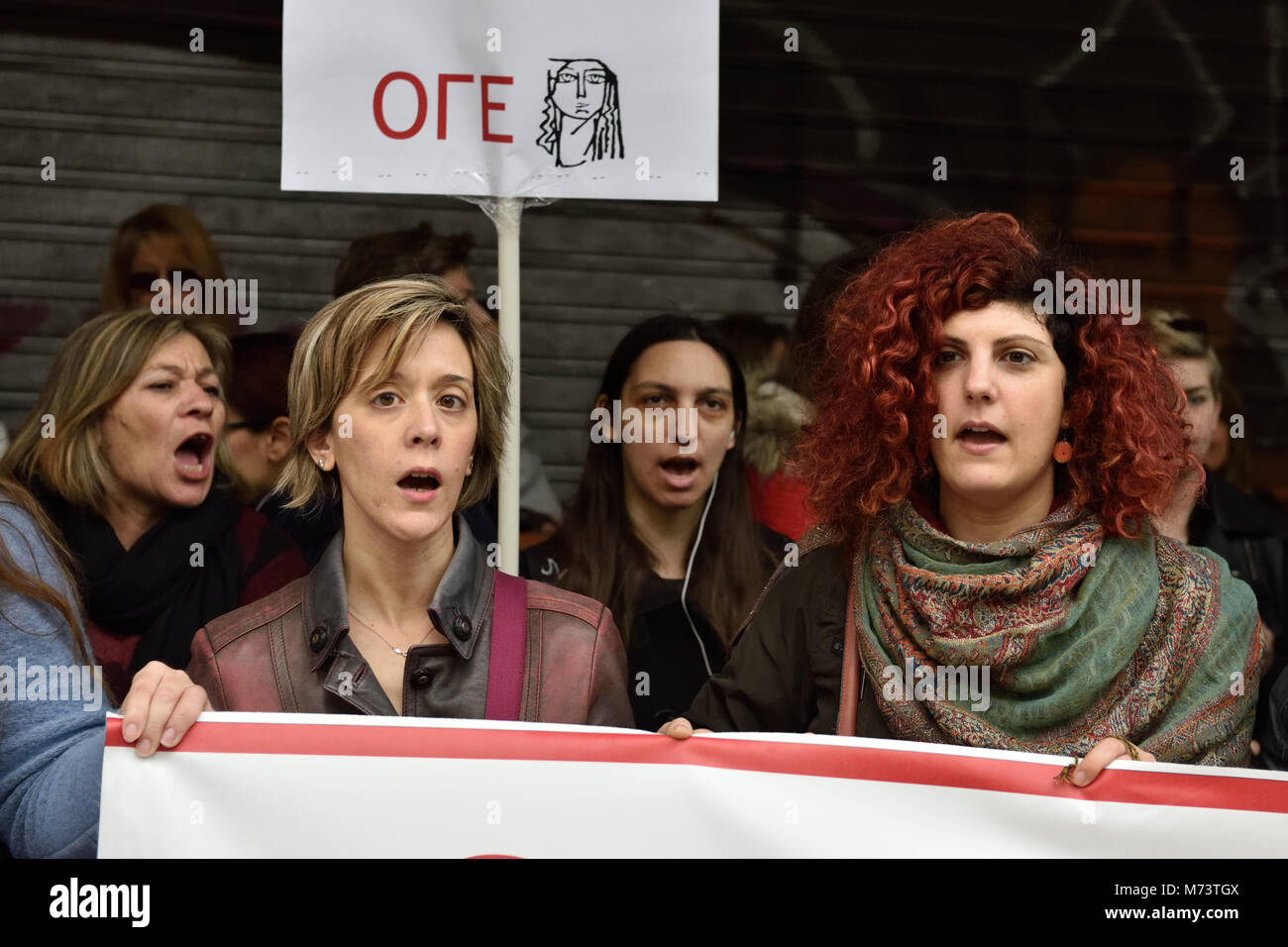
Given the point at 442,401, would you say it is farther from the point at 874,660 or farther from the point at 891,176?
the point at 891,176

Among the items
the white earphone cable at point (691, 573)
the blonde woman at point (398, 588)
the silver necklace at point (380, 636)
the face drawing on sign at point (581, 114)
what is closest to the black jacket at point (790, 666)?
the blonde woman at point (398, 588)

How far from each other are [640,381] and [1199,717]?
1993mm

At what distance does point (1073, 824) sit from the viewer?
276cm

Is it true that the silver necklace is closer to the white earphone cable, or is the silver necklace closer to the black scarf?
the black scarf

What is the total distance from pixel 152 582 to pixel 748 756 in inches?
67.0

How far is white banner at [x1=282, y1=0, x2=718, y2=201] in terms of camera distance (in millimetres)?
3568

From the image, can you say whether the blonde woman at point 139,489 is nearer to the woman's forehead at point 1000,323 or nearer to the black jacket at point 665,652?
the black jacket at point 665,652

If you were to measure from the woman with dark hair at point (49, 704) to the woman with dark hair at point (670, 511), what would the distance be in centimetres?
161

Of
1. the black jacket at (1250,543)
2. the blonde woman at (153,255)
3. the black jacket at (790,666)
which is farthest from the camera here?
the blonde woman at (153,255)

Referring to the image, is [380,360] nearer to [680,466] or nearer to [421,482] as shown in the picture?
[421,482]

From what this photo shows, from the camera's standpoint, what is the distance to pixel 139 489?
3.75 metres

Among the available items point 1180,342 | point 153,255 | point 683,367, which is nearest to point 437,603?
point 683,367

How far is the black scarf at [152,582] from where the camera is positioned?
363cm

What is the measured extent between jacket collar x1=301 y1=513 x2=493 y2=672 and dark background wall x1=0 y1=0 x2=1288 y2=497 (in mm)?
1998
